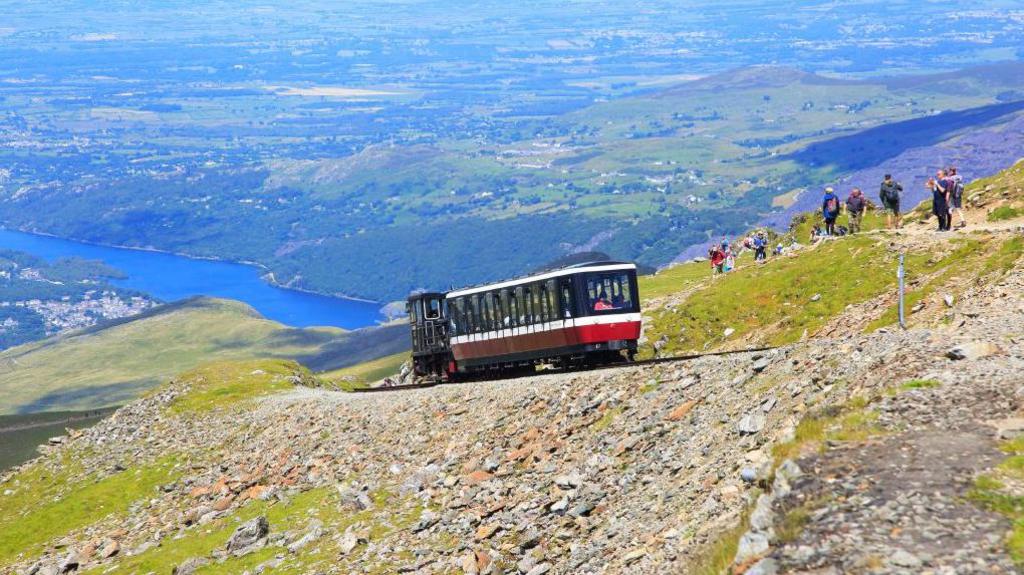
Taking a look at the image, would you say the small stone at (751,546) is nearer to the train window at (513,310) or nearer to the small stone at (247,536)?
the small stone at (247,536)

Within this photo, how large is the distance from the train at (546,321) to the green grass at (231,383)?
17106mm

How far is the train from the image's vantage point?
4938cm

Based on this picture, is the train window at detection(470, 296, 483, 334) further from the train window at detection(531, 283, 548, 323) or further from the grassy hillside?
the grassy hillside

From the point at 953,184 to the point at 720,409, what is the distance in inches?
1204

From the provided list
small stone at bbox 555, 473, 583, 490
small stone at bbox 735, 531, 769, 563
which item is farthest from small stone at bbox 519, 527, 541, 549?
small stone at bbox 735, 531, 769, 563

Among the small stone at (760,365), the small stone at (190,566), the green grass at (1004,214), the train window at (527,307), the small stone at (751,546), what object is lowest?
the small stone at (190,566)

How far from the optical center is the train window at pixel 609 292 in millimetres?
49531

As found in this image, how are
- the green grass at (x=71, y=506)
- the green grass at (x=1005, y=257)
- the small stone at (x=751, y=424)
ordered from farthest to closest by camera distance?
the green grass at (x=71, y=506), the green grass at (x=1005, y=257), the small stone at (x=751, y=424)

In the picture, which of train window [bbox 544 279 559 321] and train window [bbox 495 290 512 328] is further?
train window [bbox 495 290 512 328]

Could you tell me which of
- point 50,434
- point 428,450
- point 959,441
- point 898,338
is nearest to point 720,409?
point 898,338

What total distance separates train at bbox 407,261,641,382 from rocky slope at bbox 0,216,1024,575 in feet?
16.9

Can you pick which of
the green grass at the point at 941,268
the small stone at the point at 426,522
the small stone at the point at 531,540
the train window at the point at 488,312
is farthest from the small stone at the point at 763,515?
the train window at the point at 488,312

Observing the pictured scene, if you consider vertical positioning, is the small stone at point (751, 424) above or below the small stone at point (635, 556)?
above

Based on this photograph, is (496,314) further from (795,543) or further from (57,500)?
(795,543)
